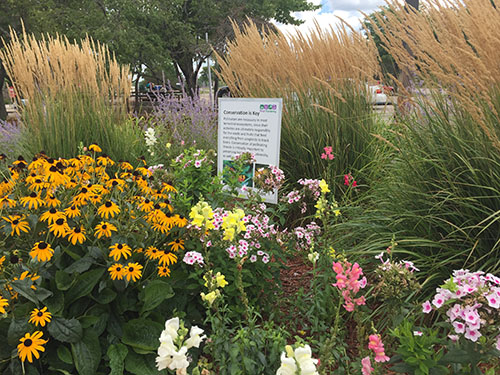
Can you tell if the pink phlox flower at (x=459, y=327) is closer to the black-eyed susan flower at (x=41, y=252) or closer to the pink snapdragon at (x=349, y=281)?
the pink snapdragon at (x=349, y=281)

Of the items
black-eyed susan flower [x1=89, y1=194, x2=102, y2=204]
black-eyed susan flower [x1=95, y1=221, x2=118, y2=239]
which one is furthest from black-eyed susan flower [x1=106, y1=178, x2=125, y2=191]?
black-eyed susan flower [x1=95, y1=221, x2=118, y2=239]

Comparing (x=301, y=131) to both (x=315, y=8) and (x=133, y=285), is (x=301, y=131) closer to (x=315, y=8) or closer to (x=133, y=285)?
(x=133, y=285)

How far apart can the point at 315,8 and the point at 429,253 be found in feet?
74.3

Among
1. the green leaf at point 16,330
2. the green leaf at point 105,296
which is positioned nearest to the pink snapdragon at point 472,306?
the green leaf at point 105,296

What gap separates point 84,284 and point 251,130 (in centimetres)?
201

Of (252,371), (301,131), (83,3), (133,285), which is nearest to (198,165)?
(133,285)

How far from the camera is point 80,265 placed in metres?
1.98

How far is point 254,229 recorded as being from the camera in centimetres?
234

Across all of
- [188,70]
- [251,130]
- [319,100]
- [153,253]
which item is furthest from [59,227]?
[188,70]

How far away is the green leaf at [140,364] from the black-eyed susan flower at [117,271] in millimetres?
407

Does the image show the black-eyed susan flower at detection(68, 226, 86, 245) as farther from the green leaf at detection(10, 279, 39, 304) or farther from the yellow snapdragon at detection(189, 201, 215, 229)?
the yellow snapdragon at detection(189, 201, 215, 229)

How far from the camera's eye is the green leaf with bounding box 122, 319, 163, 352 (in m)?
1.95

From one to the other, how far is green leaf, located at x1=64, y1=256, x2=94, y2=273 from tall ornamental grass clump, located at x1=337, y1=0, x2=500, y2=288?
4.93 feet

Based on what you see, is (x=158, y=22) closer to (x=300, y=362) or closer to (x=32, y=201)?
(x=32, y=201)
